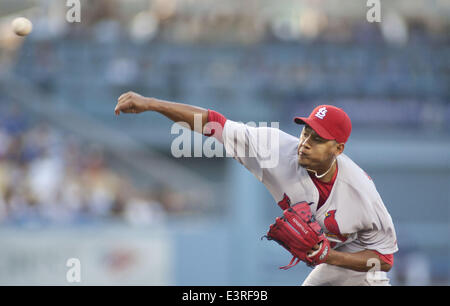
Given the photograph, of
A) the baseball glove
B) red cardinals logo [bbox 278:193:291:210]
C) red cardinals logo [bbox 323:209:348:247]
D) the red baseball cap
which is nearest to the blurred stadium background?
red cardinals logo [bbox 278:193:291:210]

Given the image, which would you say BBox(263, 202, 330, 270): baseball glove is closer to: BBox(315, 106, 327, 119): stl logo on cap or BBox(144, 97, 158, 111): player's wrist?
BBox(315, 106, 327, 119): stl logo on cap

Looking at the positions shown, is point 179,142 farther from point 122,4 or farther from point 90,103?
point 122,4

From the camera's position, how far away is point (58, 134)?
10328mm

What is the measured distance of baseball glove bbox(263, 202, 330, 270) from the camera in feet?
12.5

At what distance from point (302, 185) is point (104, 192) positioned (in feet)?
19.1

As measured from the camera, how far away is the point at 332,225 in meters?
4.05

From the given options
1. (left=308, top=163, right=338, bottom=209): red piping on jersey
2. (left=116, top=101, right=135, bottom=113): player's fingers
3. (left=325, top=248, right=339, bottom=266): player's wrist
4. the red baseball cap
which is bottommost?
(left=325, top=248, right=339, bottom=266): player's wrist

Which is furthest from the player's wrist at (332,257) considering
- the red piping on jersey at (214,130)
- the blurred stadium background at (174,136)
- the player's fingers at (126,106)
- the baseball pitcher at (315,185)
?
the blurred stadium background at (174,136)

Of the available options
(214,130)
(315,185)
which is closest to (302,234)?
(315,185)

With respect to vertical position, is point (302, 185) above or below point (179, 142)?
below

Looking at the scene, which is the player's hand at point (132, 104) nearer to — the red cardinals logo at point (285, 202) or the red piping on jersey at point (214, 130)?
the red piping on jersey at point (214, 130)

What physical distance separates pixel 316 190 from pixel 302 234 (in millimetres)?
363

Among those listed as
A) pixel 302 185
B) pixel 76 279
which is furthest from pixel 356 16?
pixel 302 185

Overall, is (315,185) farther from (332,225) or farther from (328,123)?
(328,123)
